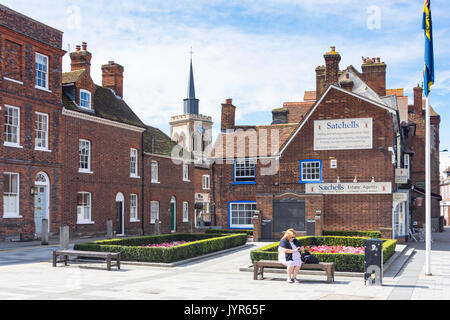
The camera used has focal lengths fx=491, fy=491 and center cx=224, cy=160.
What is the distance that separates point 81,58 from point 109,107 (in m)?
3.86

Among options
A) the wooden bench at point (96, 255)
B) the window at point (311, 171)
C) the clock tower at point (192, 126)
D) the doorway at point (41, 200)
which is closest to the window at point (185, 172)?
the window at point (311, 171)

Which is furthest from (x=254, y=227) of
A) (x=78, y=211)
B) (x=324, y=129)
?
(x=78, y=211)

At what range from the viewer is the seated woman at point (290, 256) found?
13594 mm

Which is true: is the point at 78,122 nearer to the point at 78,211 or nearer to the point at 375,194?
the point at 78,211

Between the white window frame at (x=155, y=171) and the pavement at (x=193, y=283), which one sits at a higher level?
the white window frame at (x=155, y=171)

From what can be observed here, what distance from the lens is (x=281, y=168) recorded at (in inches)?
1195

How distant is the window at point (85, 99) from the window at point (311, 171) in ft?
46.1

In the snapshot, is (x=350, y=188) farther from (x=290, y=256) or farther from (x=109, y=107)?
(x=109, y=107)

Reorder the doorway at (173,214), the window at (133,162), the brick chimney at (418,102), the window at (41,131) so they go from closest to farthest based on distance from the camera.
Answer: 1. the window at (41,131)
2. the window at (133,162)
3. the doorway at (173,214)
4. the brick chimney at (418,102)

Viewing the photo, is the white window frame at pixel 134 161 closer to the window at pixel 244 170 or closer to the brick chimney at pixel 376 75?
the window at pixel 244 170

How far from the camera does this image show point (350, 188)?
28.2 meters

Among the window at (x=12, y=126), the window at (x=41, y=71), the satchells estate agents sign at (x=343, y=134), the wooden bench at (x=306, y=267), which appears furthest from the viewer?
the satchells estate agents sign at (x=343, y=134)

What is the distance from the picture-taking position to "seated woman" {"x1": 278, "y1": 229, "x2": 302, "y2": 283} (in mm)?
13594

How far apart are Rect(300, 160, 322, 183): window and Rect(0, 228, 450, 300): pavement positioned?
11.5m
